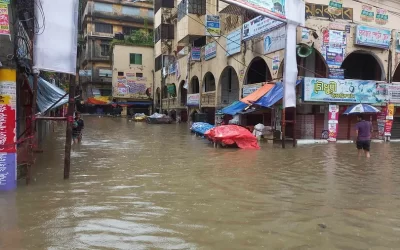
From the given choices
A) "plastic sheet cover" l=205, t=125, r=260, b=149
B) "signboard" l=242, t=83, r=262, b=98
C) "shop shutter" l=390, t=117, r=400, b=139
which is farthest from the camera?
"shop shutter" l=390, t=117, r=400, b=139

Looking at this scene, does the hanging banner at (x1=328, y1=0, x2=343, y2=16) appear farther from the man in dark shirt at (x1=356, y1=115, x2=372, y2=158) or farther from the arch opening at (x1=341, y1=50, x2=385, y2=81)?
the man in dark shirt at (x1=356, y1=115, x2=372, y2=158)

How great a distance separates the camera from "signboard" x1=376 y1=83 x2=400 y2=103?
19203 mm

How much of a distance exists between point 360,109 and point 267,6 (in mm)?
7418

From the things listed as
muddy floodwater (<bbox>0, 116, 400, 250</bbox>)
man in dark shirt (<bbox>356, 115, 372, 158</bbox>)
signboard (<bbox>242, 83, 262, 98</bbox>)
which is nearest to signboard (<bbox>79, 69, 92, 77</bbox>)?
signboard (<bbox>242, 83, 262, 98</bbox>)

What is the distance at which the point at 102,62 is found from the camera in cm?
5353

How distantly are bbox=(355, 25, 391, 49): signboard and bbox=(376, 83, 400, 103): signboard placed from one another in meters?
2.07

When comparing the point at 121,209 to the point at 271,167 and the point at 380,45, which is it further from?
the point at 380,45


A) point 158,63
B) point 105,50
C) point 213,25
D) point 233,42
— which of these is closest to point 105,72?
point 105,50

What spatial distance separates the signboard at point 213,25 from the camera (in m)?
24.2

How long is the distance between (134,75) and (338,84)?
35858 mm

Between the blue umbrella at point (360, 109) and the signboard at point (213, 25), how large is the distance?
10565mm

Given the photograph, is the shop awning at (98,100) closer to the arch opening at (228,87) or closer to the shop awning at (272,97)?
the arch opening at (228,87)

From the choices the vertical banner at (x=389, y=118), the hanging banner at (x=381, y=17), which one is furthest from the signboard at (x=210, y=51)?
the vertical banner at (x=389, y=118)

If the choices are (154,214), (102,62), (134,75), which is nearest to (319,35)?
(154,214)
